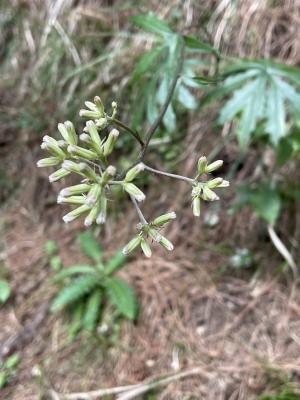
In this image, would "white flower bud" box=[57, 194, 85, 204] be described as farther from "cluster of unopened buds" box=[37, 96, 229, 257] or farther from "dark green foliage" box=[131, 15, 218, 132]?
"dark green foliage" box=[131, 15, 218, 132]

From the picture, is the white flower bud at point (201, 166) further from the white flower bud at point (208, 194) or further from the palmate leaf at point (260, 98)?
the palmate leaf at point (260, 98)

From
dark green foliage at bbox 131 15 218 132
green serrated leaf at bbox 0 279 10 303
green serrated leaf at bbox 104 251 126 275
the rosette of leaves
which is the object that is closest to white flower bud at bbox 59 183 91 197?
dark green foliage at bbox 131 15 218 132

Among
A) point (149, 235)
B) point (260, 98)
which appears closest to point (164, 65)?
point (260, 98)

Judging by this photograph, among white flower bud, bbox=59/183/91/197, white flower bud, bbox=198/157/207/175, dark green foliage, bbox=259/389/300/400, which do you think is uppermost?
white flower bud, bbox=59/183/91/197

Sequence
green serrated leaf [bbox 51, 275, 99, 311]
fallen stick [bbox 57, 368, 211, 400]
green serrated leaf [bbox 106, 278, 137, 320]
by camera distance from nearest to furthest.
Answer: fallen stick [bbox 57, 368, 211, 400] < green serrated leaf [bbox 106, 278, 137, 320] < green serrated leaf [bbox 51, 275, 99, 311]

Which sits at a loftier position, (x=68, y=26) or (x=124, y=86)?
(x=68, y=26)

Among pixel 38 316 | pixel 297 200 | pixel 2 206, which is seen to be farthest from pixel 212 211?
pixel 2 206

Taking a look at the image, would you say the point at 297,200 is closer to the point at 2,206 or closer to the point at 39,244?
the point at 39,244
